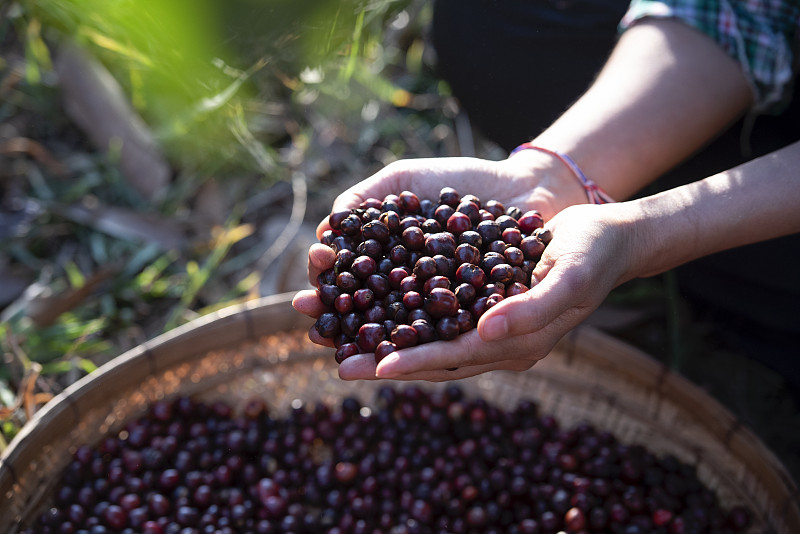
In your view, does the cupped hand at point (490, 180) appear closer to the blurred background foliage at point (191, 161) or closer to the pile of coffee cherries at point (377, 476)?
the blurred background foliage at point (191, 161)

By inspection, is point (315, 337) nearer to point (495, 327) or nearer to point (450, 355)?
point (450, 355)

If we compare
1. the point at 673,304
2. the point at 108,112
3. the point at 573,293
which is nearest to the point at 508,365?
the point at 573,293

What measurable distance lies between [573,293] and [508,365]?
25 centimetres

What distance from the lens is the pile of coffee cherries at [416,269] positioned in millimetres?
1354

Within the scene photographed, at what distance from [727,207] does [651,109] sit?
1.35 feet

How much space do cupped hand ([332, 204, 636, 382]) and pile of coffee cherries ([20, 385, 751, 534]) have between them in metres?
0.59

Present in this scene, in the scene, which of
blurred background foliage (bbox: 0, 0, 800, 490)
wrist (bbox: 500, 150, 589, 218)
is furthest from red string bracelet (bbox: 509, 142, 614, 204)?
blurred background foliage (bbox: 0, 0, 800, 490)

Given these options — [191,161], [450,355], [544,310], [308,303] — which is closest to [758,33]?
[544,310]

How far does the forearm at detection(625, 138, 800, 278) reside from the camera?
1.53 m

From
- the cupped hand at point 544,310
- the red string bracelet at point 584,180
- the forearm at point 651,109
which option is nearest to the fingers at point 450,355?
the cupped hand at point 544,310

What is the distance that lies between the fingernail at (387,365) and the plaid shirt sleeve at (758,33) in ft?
4.25

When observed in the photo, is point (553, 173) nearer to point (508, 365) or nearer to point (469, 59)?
point (508, 365)

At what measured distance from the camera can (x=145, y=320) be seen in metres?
2.58

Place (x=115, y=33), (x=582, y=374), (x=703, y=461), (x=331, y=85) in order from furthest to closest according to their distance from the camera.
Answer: (x=331, y=85) < (x=115, y=33) < (x=582, y=374) < (x=703, y=461)
